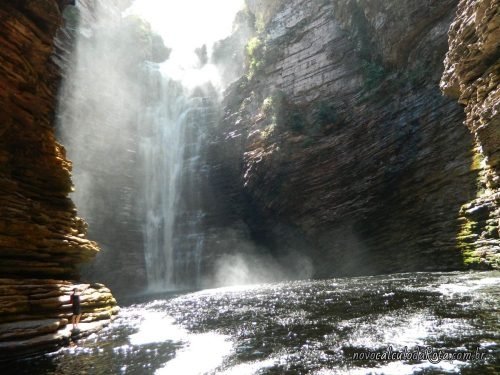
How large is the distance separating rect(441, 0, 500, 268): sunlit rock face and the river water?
4140 millimetres

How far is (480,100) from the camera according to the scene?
42.2 ft

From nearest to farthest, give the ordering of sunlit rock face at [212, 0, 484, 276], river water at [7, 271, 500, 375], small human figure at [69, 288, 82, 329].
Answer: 1. river water at [7, 271, 500, 375]
2. small human figure at [69, 288, 82, 329]
3. sunlit rock face at [212, 0, 484, 276]

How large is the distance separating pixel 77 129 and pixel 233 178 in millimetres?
17037

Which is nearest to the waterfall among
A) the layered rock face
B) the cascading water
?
the cascading water

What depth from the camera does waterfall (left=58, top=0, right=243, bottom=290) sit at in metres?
33.6

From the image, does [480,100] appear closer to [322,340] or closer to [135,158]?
[322,340]

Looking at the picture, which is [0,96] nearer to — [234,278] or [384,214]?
[384,214]

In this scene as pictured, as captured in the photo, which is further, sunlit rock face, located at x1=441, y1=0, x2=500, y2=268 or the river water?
sunlit rock face, located at x1=441, y1=0, x2=500, y2=268

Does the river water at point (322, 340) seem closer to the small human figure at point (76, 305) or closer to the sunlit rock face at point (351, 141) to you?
the small human figure at point (76, 305)

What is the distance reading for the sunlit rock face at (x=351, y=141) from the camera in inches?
789

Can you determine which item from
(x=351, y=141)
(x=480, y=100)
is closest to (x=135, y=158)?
(x=351, y=141)

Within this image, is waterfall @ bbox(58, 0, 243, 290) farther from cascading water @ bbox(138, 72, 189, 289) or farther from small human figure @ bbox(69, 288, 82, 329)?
small human figure @ bbox(69, 288, 82, 329)

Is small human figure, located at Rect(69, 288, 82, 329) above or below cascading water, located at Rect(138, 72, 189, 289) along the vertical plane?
below

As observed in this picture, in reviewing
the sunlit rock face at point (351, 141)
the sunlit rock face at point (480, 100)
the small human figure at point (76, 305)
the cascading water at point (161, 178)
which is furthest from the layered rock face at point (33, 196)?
the cascading water at point (161, 178)
